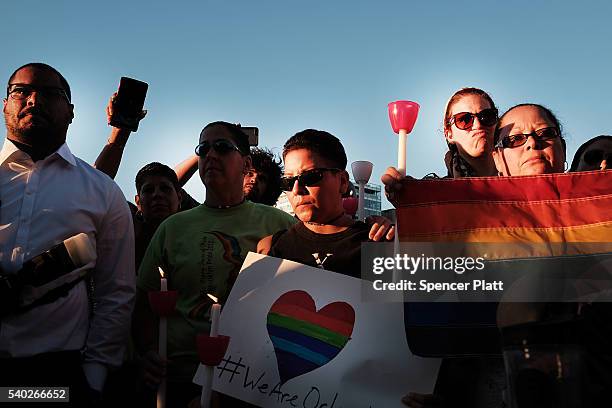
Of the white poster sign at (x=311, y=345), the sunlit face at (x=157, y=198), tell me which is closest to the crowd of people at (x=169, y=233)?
the white poster sign at (x=311, y=345)

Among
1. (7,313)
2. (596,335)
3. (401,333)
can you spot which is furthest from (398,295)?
(7,313)

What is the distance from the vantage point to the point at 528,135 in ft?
9.18

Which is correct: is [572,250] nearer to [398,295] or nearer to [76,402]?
[398,295]

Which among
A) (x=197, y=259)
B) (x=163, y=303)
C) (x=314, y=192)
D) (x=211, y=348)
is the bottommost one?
(x=211, y=348)

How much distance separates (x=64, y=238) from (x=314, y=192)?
1186 mm

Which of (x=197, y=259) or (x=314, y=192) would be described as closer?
(x=314, y=192)

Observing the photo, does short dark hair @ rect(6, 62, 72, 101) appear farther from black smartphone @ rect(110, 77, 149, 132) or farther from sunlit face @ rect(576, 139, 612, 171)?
sunlit face @ rect(576, 139, 612, 171)

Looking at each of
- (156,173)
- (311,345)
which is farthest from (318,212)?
(156,173)

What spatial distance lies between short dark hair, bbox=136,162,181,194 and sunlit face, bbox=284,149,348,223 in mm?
1978

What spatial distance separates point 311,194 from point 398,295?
2.39 ft

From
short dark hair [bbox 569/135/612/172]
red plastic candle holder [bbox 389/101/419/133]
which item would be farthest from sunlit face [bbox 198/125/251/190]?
short dark hair [bbox 569/135/612/172]

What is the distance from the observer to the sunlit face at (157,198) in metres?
4.77

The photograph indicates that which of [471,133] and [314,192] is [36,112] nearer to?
[314,192]

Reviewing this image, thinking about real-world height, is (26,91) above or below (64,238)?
above
